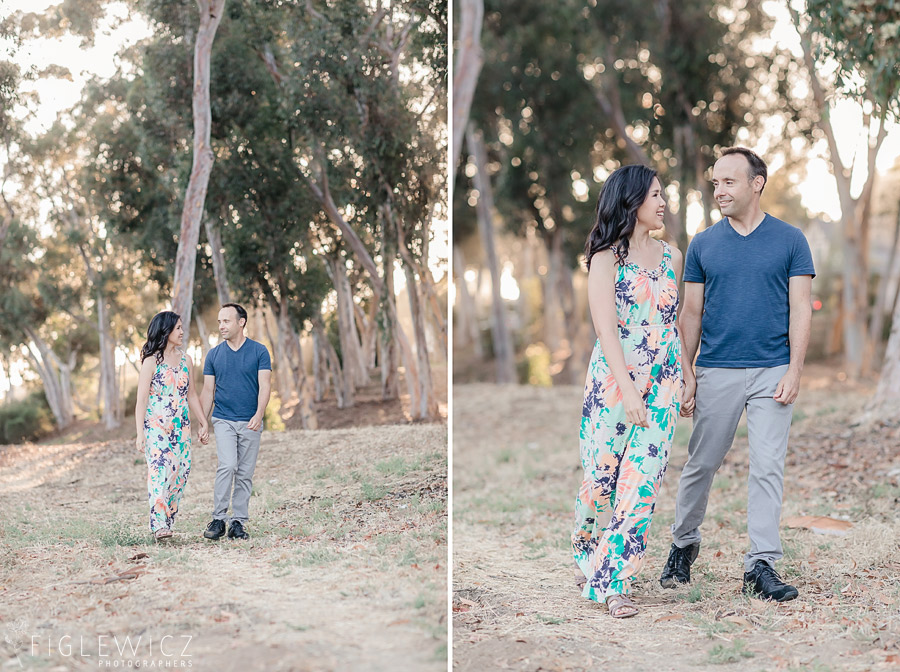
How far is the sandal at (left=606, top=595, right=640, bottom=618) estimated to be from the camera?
12.3 ft

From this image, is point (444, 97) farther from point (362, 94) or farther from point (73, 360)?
point (73, 360)

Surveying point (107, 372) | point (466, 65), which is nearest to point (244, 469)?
point (107, 372)

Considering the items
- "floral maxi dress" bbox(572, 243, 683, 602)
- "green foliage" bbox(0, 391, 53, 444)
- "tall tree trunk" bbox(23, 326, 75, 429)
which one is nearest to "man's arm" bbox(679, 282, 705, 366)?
"floral maxi dress" bbox(572, 243, 683, 602)

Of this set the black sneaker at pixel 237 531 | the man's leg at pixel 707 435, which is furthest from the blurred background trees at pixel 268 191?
the man's leg at pixel 707 435

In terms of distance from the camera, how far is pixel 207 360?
4.39m

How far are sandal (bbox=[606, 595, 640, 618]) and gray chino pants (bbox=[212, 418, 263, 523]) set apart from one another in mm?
1800

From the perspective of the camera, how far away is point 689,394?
417cm

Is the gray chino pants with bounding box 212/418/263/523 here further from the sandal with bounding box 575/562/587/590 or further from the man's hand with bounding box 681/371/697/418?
the man's hand with bounding box 681/371/697/418

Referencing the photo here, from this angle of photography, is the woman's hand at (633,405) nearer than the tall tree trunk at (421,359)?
Yes

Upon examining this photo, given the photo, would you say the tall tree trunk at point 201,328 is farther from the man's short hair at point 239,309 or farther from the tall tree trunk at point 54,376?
the tall tree trunk at point 54,376

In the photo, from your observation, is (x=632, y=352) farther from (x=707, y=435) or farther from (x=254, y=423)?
(x=254, y=423)

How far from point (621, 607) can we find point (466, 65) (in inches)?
357

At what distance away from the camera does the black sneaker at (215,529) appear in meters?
3.99

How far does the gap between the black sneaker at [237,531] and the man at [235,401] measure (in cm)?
7
